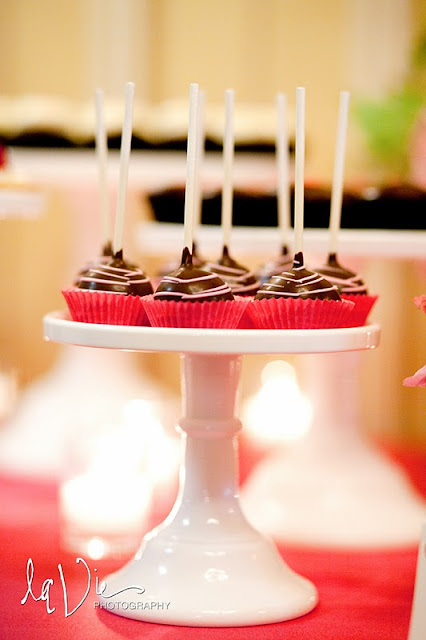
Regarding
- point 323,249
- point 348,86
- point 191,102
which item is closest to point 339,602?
point 323,249

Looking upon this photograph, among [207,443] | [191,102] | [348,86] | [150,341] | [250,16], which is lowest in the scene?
[207,443]

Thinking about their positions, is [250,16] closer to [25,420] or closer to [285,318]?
[25,420]

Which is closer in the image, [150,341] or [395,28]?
[150,341]

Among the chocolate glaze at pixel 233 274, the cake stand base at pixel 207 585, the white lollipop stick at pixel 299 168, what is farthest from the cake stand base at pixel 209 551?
the white lollipop stick at pixel 299 168

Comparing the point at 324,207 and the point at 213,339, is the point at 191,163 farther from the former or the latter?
the point at 324,207

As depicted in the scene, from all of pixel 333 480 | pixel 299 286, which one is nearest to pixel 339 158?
pixel 299 286

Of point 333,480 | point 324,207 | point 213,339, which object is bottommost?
point 333,480
